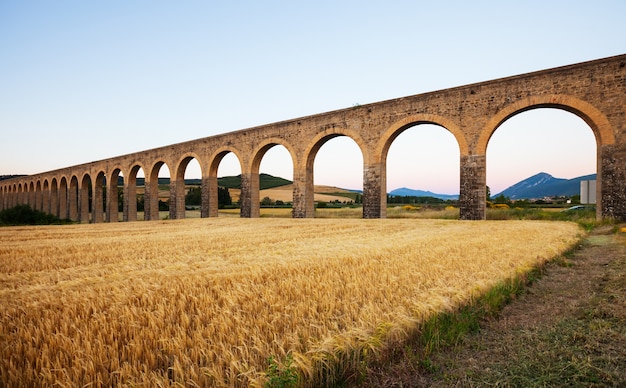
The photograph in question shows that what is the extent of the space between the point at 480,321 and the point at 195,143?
25.8 m

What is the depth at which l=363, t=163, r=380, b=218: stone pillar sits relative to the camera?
1717cm

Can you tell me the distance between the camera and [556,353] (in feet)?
7.14

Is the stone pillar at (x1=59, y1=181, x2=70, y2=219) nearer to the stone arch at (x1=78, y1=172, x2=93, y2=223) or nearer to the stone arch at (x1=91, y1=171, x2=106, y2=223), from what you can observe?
the stone arch at (x1=78, y1=172, x2=93, y2=223)

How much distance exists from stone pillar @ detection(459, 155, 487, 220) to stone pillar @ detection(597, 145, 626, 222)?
4.01 metres

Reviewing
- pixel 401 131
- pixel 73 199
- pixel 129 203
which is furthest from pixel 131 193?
pixel 401 131

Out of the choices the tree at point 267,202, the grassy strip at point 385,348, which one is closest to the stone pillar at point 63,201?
the tree at point 267,202

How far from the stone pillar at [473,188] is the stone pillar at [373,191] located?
3920 mm

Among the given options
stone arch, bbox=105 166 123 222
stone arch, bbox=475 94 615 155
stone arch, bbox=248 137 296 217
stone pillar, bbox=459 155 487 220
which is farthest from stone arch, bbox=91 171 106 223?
stone arch, bbox=475 94 615 155

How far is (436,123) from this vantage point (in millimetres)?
15711

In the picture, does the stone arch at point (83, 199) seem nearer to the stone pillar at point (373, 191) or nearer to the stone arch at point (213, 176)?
the stone arch at point (213, 176)

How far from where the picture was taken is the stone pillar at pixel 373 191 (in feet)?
56.3

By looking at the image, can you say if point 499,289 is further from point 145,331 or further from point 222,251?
point 222,251

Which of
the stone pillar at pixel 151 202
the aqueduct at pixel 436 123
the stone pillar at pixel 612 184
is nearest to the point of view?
the stone pillar at pixel 612 184

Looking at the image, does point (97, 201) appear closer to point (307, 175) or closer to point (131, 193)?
point (131, 193)
